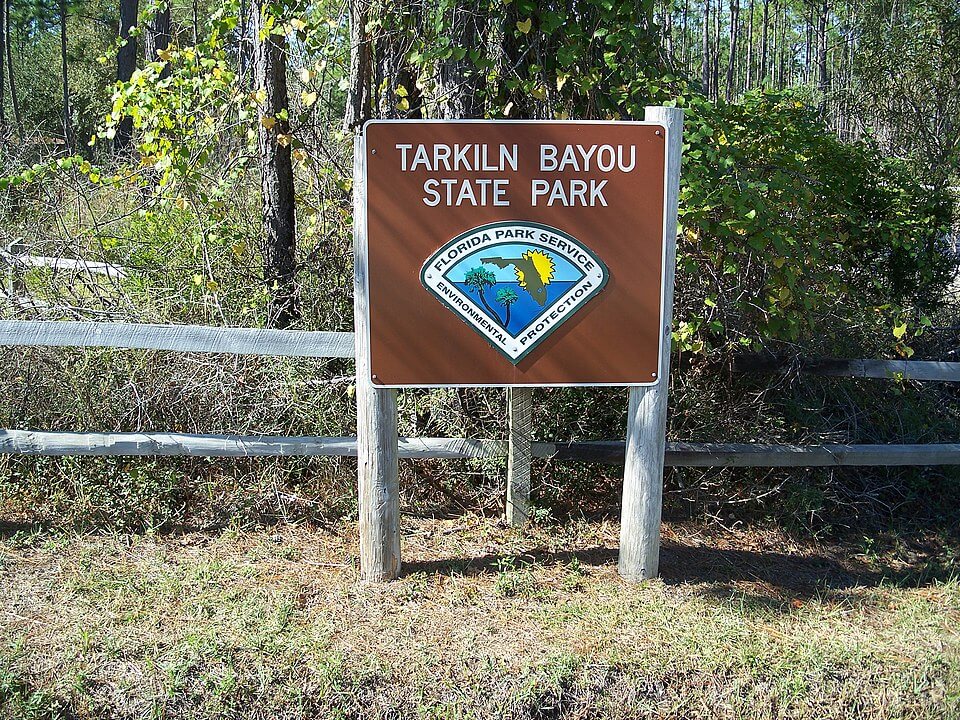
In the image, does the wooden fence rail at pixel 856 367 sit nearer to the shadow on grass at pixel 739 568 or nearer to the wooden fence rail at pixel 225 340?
the shadow on grass at pixel 739 568

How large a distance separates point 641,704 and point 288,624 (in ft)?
4.95

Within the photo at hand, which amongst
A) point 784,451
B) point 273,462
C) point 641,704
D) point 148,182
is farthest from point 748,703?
point 148,182

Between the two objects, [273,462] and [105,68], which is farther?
[105,68]

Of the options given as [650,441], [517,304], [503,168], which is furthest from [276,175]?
[650,441]

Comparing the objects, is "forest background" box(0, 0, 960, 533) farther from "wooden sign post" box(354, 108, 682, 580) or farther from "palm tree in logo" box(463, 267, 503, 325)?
"palm tree in logo" box(463, 267, 503, 325)

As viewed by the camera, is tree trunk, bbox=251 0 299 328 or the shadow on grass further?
tree trunk, bbox=251 0 299 328

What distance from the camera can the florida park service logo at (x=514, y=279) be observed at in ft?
12.9

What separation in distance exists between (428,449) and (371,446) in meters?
0.64

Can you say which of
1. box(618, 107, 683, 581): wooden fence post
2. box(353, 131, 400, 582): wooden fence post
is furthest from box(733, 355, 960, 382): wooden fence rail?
box(353, 131, 400, 582): wooden fence post

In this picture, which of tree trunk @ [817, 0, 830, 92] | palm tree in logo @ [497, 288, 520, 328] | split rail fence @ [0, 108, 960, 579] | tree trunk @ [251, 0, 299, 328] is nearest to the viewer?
palm tree in logo @ [497, 288, 520, 328]

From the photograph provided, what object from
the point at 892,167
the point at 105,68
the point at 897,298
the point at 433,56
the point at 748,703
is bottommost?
the point at 748,703

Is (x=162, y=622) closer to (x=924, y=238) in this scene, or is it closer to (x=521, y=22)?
(x=521, y=22)

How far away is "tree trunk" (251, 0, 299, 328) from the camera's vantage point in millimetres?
5484

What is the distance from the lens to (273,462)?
5.07 meters
